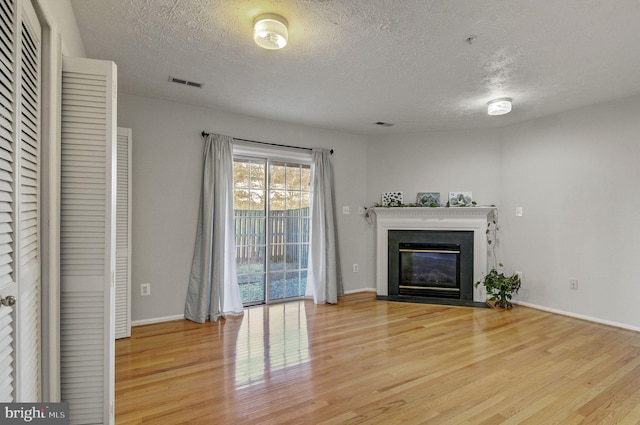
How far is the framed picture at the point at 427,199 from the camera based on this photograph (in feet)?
16.7

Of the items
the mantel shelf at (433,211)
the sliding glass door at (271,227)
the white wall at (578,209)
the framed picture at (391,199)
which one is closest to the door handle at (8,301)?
the sliding glass door at (271,227)

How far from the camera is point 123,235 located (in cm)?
337

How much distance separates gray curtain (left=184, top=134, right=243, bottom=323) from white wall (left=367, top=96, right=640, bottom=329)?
235 cm


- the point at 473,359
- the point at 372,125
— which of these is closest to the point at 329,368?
the point at 473,359

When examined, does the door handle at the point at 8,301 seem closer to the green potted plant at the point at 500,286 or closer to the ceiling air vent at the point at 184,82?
the ceiling air vent at the point at 184,82

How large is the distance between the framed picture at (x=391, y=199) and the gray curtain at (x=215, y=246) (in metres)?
2.39

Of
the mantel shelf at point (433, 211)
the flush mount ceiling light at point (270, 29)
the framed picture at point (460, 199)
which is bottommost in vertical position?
the mantel shelf at point (433, 211)

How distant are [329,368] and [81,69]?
8.29 feet

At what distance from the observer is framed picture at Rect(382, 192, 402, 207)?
17.3 feet

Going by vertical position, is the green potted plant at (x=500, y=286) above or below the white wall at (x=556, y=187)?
below

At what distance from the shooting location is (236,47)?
8.64ft

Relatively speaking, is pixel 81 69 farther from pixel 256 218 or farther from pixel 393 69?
pixel 256 218

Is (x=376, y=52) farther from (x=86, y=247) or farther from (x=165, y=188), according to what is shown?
(x=165, y=188)

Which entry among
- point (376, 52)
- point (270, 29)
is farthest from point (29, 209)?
point (376, 52)
